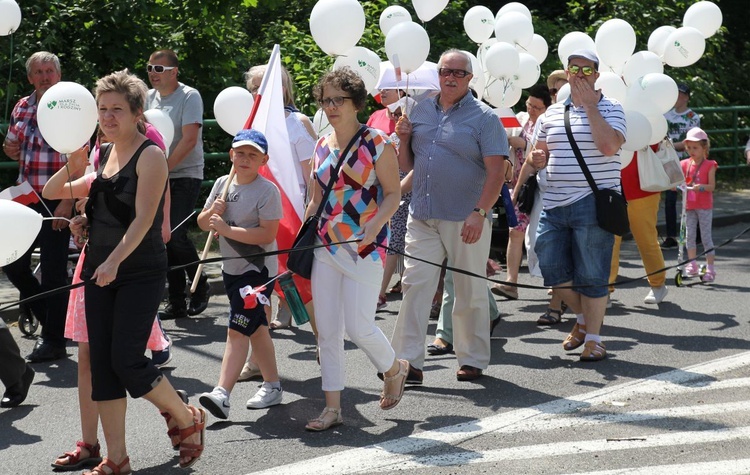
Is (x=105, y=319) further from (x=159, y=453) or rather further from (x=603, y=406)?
(x=603, y=406)

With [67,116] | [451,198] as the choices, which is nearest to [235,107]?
[451,198]

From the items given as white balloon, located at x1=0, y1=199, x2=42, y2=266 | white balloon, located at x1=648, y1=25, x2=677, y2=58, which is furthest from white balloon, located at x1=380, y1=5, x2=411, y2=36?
white balloon, located at x1=0, y1=199, x2=42, y2=266

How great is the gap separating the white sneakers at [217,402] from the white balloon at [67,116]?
1456mm

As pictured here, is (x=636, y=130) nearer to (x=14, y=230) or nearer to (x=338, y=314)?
(x=338, y=314)

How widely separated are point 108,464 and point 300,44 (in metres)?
10.9

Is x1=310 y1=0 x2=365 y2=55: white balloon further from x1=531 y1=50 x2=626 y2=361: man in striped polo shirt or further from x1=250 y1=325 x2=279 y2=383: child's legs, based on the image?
x1=250 y1=325 x2=279 y2=383: child's legs

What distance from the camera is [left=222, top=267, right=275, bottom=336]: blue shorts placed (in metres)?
6.49

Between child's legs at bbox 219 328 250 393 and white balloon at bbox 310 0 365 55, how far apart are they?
8.02 ft

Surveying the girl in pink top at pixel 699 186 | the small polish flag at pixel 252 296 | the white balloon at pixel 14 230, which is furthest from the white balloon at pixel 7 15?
the girl in pink top at pixel 699 186

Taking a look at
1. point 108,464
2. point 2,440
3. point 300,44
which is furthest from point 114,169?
point 300,44

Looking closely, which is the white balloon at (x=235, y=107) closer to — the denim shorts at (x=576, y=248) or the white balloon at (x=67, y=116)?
the white balloon at (x=67, y=116)

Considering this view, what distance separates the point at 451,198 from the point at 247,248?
1310 millimetres

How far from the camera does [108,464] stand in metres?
5.39

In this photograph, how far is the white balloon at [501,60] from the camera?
9734mm
